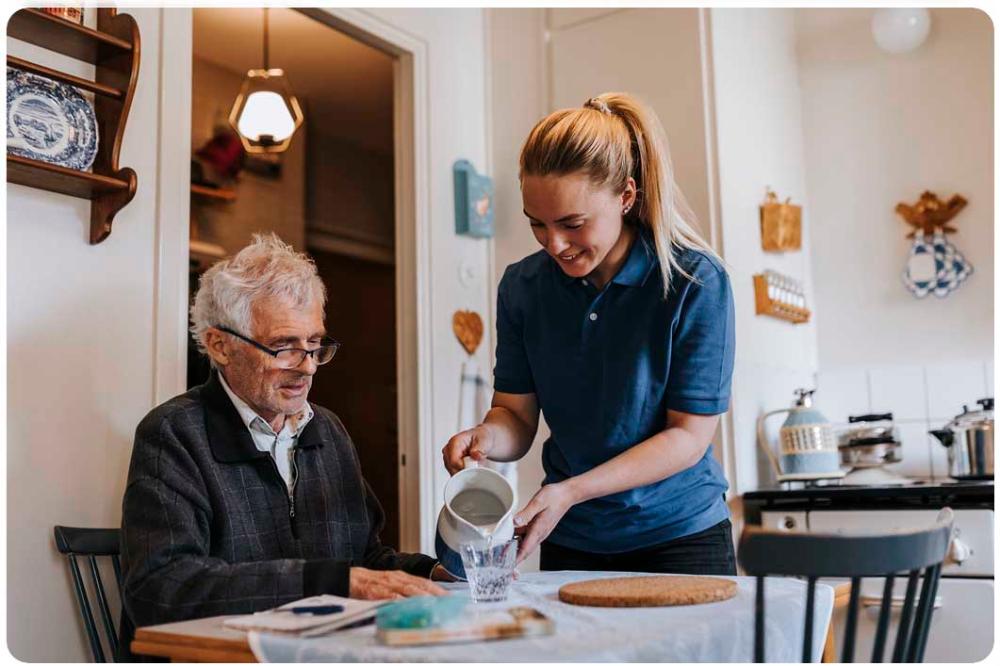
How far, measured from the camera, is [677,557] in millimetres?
1661

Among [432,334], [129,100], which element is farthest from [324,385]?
[129,100]

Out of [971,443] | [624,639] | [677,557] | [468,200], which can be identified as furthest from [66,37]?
[971,443]

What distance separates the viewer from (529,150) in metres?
1.67

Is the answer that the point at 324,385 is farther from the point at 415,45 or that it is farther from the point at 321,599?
the point at 321,599

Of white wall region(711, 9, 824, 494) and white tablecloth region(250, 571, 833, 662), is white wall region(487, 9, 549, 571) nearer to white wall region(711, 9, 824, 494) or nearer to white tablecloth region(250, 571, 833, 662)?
white wall region(711, 9, 824, 494)

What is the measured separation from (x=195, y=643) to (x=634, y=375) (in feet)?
2.70

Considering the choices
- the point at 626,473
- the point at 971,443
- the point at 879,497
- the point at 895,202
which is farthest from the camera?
the point at 895,202

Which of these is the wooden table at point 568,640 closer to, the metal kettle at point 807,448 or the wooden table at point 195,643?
the wooden table at point 195,643

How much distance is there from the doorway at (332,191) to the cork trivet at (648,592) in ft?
9.53

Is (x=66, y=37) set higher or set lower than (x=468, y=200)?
higher

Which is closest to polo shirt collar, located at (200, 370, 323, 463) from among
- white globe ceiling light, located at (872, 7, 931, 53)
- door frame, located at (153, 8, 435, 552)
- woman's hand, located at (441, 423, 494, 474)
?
woman's hand, located at (441, 423, 494, 474)

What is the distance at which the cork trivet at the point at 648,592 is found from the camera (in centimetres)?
124

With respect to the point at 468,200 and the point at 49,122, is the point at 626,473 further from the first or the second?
the point at 468,200

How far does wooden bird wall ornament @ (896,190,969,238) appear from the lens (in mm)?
3240
